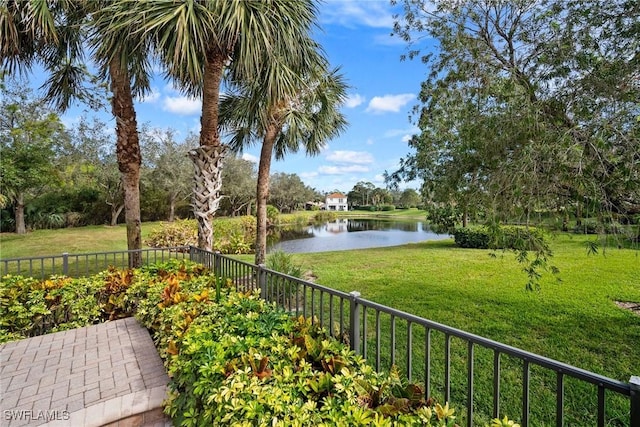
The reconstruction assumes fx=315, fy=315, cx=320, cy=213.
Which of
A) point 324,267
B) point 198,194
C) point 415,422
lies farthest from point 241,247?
point 415,422

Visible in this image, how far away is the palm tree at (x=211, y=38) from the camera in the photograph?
3.87 m

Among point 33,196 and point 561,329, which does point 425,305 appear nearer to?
point 561,329

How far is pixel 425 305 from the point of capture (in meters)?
5.10

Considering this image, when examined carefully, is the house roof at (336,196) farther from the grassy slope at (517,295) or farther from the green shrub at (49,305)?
the green shrub at (49,305)

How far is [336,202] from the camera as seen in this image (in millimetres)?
72000

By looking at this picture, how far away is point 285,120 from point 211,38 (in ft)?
7.80

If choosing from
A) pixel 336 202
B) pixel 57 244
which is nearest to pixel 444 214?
pixel 57 244

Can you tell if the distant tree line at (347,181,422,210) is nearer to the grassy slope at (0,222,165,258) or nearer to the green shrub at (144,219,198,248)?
the green shrub at (144,219,198,248)

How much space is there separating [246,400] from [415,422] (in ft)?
2.85

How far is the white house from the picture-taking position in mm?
71188

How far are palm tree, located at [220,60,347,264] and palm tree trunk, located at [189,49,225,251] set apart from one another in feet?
3.05

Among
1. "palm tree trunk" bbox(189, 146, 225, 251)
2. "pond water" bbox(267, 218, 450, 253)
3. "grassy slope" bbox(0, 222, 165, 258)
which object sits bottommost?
"pond water" bbox(267, 218, 450, 253)

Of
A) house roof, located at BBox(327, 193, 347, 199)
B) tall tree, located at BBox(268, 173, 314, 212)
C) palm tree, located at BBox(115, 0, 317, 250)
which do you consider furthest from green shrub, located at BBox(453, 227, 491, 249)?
house roof, located at BBox(327, 193, 347, 199)

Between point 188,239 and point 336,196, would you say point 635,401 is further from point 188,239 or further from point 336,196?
point 336,196
